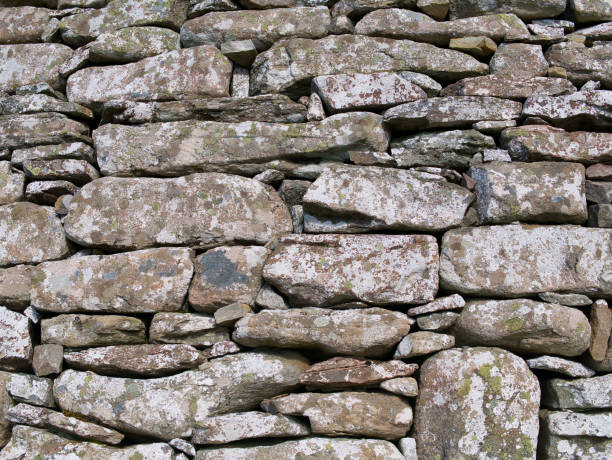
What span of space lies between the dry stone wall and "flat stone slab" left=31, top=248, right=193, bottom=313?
0.02m

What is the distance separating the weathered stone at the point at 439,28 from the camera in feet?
13.5

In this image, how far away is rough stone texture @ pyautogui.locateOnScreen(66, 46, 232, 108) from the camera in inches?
164

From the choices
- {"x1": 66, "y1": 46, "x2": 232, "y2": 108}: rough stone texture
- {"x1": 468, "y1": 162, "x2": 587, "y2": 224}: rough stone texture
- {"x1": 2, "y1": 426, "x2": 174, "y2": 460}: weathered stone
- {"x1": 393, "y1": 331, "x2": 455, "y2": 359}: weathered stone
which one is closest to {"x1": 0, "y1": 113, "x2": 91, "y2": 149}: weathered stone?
{"x1": 66, "y1": 46, "x2": 232, "y2": 108}: rough stone texture

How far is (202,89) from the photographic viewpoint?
4160mm

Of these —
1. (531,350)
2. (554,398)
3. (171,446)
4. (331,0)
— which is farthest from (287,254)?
(331,0)

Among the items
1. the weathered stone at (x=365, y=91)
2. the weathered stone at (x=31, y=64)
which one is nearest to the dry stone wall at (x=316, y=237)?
the weathered stone at (x=365, y=91)

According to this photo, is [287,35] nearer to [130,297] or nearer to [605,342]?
[130,297]

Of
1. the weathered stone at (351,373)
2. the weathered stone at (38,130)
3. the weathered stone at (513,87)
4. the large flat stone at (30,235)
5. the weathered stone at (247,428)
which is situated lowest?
the weathered stone at (247,428)

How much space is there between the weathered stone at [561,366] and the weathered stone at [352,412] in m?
0.87

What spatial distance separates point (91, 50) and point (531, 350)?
163 inches

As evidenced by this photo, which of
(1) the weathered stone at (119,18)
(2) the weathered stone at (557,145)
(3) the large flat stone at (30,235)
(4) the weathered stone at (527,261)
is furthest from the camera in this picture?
(1) the weathered stone at (119,18)

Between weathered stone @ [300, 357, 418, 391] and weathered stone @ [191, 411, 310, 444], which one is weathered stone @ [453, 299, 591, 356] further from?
weathered stone @ [191, 411, 310, 444]

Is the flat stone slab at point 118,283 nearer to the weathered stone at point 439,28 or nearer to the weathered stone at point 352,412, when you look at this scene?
the weathered stone at point 352,412

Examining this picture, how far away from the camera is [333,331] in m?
3.29
